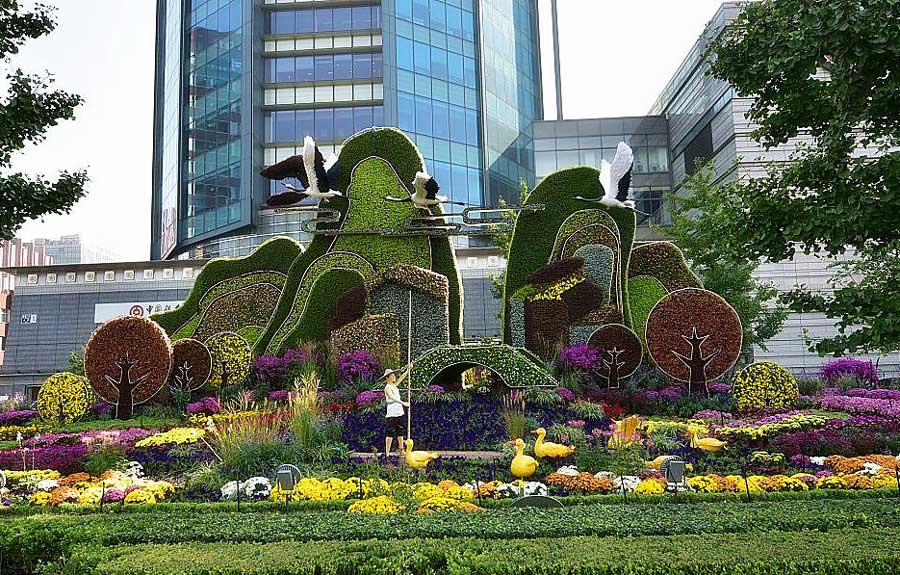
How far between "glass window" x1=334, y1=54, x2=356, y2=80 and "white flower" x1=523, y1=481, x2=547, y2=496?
36405mm

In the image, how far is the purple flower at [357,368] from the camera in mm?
17734

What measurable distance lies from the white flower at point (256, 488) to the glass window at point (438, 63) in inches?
1342

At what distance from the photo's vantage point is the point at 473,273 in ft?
99.6

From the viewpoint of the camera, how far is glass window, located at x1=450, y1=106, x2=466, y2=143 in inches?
1588

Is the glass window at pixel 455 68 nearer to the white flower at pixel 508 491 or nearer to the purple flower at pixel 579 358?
the purple flower at pixel 579 358

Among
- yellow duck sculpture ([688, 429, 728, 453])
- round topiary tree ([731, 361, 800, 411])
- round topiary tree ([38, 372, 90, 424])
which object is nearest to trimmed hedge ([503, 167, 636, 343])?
round topiary tree ([731, 361, 800, 411])

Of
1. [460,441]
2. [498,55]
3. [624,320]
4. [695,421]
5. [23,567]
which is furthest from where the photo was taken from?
[498,55]

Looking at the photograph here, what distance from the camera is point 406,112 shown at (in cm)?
3991

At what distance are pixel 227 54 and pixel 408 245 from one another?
2770cm

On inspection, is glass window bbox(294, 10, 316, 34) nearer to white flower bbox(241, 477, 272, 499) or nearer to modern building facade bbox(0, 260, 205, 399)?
modern building facade bbox(0, 260, 205, 399)

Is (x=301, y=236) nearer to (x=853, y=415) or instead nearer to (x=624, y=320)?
(x=624, y=320)

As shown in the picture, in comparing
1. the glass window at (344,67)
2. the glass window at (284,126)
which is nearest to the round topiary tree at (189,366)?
the glass window at (284,126)

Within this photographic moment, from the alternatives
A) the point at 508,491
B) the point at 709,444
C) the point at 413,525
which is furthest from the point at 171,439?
the point at 709,444

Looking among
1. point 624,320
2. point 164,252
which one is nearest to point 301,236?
point 164,252
